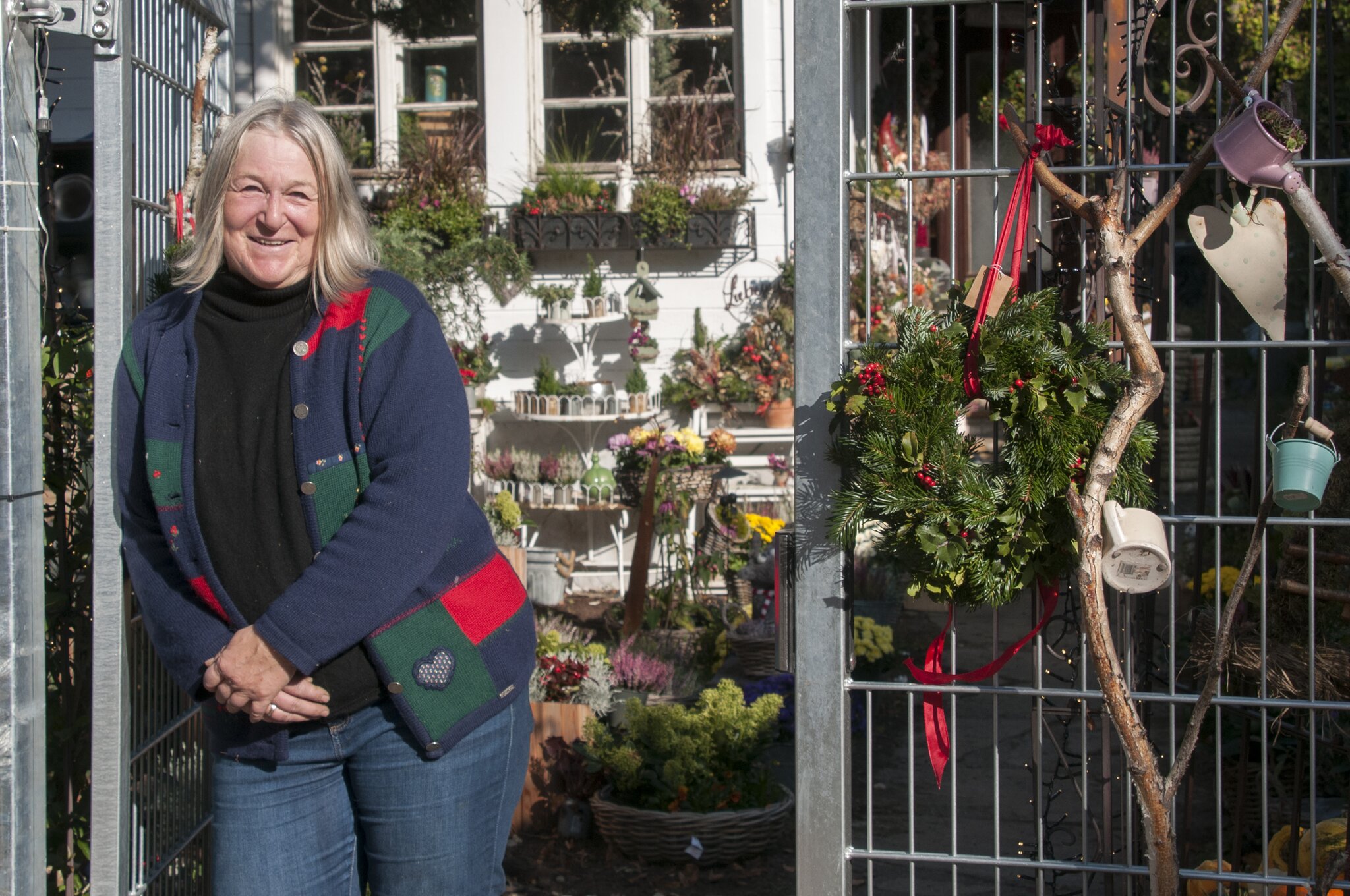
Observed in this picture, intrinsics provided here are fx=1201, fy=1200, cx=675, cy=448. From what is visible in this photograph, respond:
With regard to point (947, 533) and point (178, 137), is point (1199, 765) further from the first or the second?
point (178, 137)

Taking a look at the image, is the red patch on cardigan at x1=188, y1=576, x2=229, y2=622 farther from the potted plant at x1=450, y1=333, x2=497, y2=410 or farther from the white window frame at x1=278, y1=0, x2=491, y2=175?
the white window frame at x1=278, y1=0, x2=491, y2=175

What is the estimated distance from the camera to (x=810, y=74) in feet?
7.39

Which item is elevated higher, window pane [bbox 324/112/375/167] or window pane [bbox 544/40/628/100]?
window pane [bbox 544/40/628/100]

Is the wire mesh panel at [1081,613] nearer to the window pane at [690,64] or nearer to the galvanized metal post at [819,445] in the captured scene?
the galvanized metal post at [819,445]

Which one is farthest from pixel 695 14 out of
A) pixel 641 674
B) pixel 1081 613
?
pixel 1081 613

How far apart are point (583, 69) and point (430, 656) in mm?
5998

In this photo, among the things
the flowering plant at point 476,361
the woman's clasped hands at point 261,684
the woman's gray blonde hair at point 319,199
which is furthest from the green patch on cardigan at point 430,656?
the flowering plant at point 476,361

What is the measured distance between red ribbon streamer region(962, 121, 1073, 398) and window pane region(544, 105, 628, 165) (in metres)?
5.30

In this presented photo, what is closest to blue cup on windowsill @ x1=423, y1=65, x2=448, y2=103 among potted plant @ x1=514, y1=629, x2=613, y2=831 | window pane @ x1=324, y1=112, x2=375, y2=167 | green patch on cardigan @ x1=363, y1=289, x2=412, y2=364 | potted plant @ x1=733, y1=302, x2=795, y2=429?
window pane @ x1=324, y1=112, x2=375, y2=167

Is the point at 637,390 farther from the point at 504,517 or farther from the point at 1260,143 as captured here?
the point at 1260,143

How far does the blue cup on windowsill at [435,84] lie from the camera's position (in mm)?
7238

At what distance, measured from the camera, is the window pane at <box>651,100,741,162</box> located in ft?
22.8

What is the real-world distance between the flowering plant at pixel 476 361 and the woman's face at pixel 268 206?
15.1 feet

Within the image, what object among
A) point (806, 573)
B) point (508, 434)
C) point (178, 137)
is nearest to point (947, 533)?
point (806, 573)
